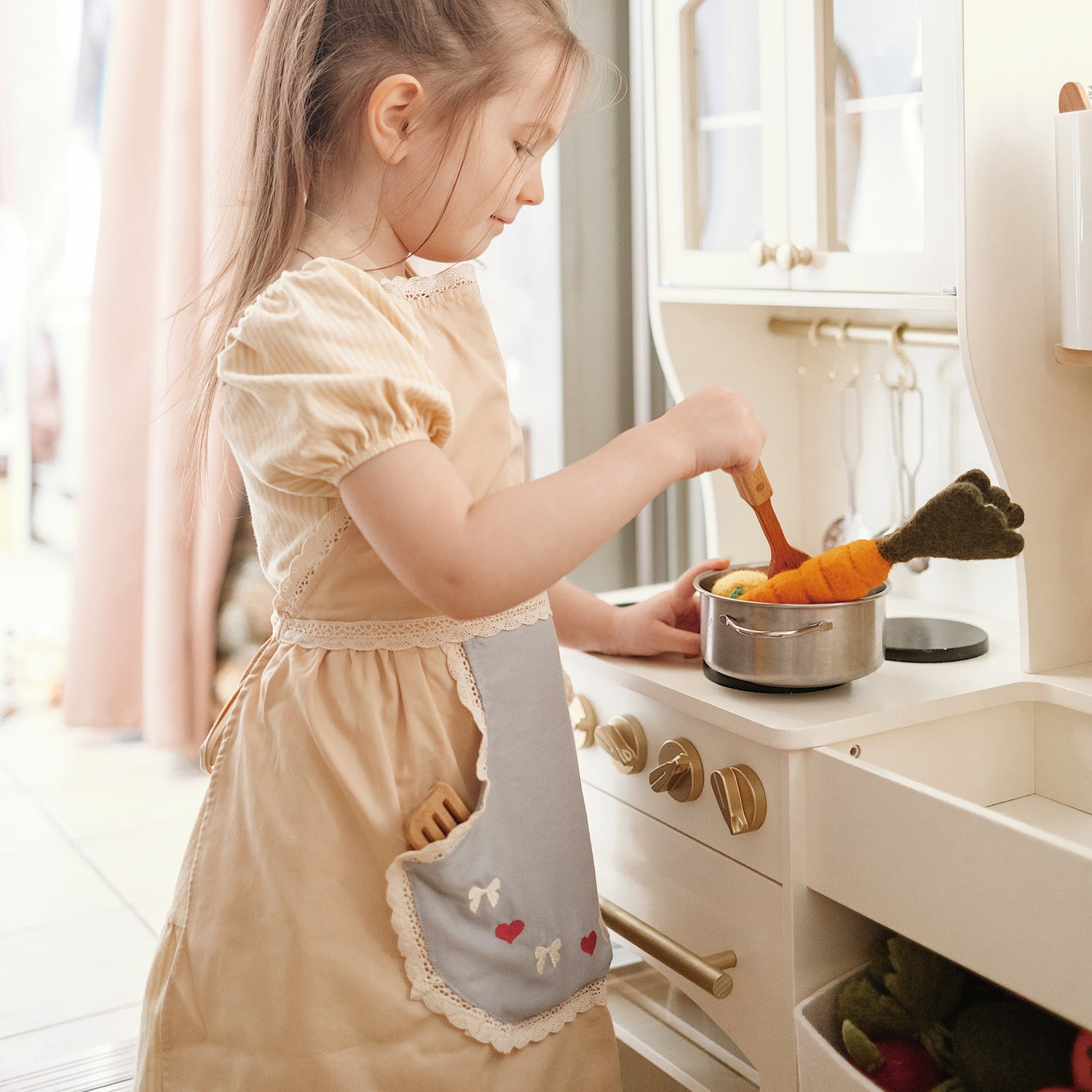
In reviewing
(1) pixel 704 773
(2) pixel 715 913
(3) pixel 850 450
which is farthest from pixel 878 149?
(2) pixel 715 913

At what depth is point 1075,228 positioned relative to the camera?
0.94 metres

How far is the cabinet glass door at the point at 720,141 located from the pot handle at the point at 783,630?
1.20 feet

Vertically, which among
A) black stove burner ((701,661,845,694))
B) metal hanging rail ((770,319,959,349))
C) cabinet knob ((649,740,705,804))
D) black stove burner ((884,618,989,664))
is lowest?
cabinet knob ((649,740,705,804))

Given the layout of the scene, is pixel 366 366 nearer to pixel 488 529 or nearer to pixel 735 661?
pixel 488 529

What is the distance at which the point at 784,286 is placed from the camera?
1.17m

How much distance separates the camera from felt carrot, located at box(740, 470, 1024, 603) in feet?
2.84

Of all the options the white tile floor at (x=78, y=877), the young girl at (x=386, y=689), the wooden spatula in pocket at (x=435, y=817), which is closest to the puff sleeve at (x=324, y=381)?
the young girl at (x=386, y=689)

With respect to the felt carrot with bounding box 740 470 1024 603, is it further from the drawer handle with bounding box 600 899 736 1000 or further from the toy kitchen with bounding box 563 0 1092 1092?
the drawer handle with bounding box 600 899 736 1000

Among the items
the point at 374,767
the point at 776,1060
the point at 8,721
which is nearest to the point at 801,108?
the point at 374,767

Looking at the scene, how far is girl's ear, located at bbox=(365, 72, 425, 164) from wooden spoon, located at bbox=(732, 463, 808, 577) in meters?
0.33

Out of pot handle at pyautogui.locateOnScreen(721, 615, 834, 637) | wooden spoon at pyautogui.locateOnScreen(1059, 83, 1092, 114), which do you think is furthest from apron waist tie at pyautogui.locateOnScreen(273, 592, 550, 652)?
wooden spoon at pyautogui.locateOnScreen(1059, 83, 1092, 114)

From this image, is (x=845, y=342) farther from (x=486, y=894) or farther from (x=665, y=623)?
(x=486, y=894)

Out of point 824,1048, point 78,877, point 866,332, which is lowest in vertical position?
point 78,877

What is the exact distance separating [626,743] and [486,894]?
0.99ft
